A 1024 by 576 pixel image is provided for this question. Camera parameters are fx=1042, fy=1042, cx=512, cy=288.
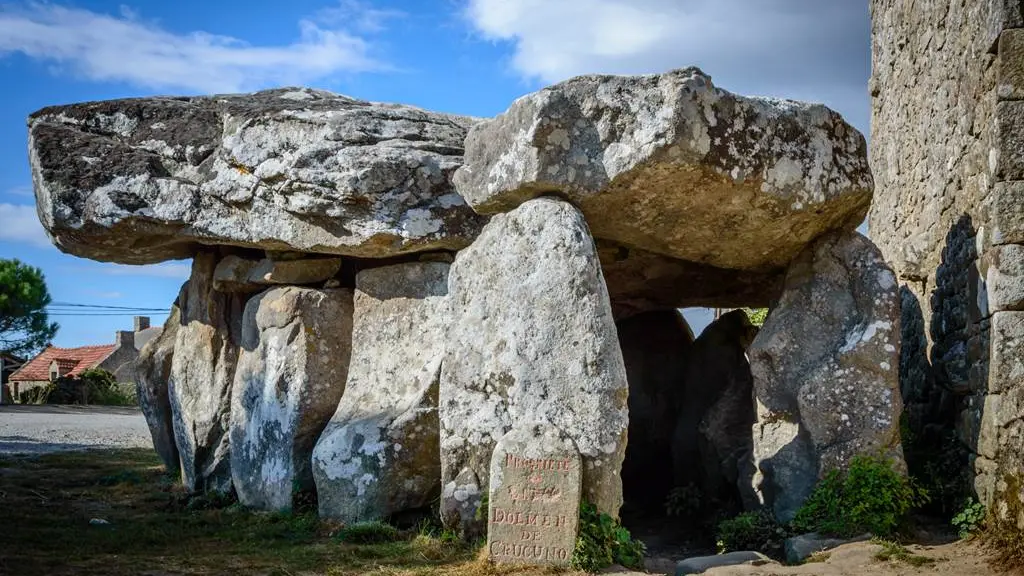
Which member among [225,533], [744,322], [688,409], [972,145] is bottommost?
[225,533]

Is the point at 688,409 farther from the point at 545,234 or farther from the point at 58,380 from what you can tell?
the point at 58,380

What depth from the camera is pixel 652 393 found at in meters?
10.4

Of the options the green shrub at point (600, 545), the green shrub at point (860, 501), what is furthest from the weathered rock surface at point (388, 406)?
the green shrub at point (860, 501)

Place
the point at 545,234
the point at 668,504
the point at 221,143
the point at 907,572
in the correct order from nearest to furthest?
the point at 907,572 < the point at 545,234 < the point at 668,504 < the point at 221,143

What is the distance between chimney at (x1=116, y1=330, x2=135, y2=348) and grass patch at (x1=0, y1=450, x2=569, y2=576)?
29.1m

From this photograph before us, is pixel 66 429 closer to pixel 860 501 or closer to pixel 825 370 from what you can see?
pixel 825 370

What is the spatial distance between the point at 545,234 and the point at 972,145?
3.10m

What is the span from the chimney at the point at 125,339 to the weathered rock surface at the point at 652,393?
31.5 meters

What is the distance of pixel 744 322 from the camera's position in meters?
9.91

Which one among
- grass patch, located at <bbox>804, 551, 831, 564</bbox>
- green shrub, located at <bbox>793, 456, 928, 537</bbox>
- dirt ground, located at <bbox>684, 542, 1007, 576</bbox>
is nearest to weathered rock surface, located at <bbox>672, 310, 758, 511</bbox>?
green shrub, located at <bbox>793, 456, 928, 537</bbox>

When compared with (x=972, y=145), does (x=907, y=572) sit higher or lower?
lower

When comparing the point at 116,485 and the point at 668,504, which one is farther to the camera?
the point at 116,485

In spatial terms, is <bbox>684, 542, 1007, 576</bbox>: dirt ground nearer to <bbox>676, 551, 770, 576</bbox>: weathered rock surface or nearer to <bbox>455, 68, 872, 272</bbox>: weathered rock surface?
<bbox>676, 551, 770, 576</bbox>: weathered rock surface

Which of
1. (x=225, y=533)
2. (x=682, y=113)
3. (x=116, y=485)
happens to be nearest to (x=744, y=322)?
(x=682, y=113)
